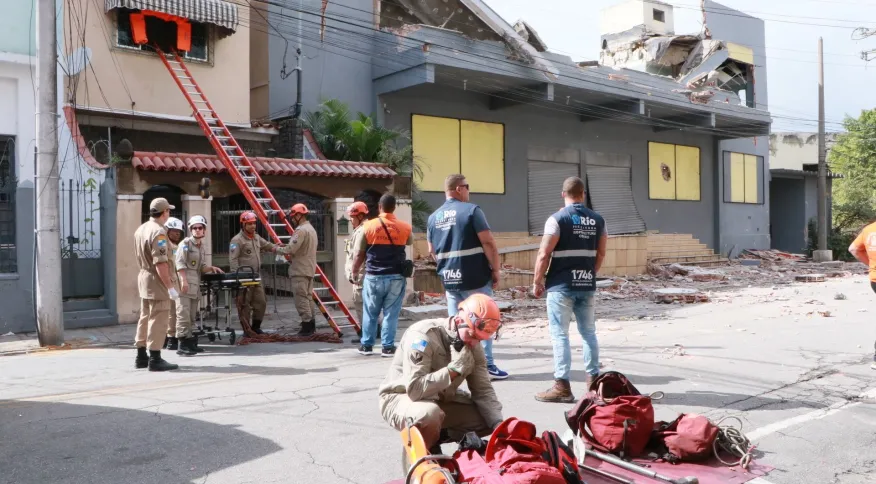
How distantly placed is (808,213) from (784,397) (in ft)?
107

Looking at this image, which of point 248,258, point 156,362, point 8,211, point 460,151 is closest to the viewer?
point 156,362

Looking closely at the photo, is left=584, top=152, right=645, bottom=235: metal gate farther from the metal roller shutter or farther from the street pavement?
the street pavement

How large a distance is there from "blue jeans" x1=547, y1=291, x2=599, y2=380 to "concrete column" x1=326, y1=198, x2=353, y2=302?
8909mm

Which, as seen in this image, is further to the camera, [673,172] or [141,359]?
[673,172]

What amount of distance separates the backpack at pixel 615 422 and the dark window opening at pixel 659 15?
30164 mm

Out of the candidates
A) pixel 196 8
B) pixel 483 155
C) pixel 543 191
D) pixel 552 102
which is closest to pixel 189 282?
pixel 196 8

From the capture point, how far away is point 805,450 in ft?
17.7

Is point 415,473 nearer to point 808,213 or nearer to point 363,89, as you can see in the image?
point 363,89

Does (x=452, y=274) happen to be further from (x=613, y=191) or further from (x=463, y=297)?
(x=613, y=191)

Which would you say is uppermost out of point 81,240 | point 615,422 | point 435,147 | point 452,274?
point 435,147

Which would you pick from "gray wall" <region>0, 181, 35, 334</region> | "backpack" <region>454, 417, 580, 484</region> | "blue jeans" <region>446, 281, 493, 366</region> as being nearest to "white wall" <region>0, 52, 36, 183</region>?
"gray wall" <region>0, 181, 35, 334</region>

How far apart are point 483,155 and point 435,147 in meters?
1.94

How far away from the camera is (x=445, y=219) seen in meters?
7.66

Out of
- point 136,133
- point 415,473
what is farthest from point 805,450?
point 136,133
